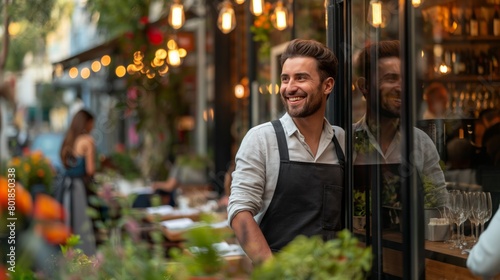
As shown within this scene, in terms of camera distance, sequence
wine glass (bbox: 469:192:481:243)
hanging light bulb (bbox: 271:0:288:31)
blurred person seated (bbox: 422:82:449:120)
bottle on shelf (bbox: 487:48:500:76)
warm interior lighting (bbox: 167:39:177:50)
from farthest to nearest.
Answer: warm interior lighting (bbox: 167:39:177:50) → hanging light bulb (bbox: 271:0:288:31) → bottle on shelf (bbox: 487:48:500:76) → blurred person seated (bbox: 422:82:449:120) → wine glass (bbox: 469:192:481:243)

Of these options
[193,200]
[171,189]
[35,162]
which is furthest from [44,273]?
[171,189]

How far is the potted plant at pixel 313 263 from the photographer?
6.98 ft

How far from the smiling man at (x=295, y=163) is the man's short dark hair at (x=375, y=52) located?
0.63 feet

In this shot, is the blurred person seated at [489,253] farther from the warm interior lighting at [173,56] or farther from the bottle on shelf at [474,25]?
the warm interior lighting at [173,56]

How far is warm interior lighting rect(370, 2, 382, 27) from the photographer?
378 centimetres

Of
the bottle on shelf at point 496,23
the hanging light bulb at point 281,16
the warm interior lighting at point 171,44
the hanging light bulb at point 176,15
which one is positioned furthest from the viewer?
the warm interior lighting at point 171,44

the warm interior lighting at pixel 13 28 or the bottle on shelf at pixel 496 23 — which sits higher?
the warm interior lighting at pixel 13 28

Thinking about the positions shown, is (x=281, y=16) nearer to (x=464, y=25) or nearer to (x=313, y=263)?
(x=464, y=25)

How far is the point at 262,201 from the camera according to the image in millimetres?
3584

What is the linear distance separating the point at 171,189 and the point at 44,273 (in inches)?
323

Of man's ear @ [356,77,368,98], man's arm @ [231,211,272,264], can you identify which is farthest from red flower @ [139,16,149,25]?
man's arm @ [231,211,272,264]

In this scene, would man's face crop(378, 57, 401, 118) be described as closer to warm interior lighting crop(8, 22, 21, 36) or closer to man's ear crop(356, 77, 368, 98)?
man's ear crop(356, 77, 368, 98)

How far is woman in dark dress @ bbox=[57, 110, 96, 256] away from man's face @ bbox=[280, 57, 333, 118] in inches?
225

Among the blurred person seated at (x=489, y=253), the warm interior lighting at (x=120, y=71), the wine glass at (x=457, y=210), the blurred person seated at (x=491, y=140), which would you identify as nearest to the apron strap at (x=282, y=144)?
the wine glass at (x=457, y=210)
